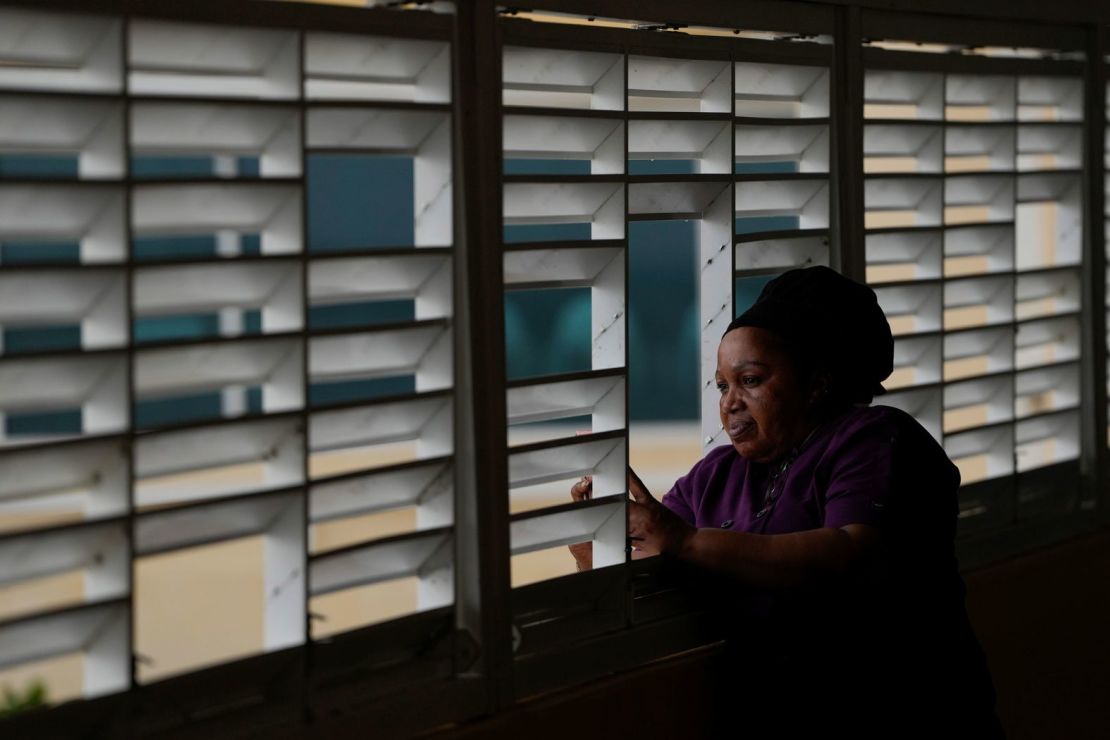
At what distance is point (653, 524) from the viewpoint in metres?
2.06

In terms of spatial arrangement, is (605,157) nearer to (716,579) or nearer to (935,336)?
(716,579)

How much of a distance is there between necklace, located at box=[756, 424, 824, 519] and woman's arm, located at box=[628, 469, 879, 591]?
3.8 inches

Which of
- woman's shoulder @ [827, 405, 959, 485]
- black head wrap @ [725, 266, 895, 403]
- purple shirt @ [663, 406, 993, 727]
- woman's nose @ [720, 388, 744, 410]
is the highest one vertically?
black head wrap @ [725, 266, 895, 403]

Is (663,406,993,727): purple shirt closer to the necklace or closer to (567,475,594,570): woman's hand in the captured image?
the necklace

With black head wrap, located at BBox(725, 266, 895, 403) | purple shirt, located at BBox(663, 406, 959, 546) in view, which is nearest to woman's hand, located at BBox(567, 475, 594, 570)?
purple shirt, located at BBox(663, 406, 959, 546)

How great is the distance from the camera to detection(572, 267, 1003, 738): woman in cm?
199

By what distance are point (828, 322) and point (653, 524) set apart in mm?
402

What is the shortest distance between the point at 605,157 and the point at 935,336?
3.05 ft

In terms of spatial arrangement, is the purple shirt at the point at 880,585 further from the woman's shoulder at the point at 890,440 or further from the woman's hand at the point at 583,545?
A: the woman's hand at the point at 583,545

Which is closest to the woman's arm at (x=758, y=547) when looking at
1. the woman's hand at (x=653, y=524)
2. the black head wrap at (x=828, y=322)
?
the woman's hand at (x=653, y=524)

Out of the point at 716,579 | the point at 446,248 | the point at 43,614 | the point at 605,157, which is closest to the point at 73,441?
the point at 43,614

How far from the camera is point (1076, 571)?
9.71ft

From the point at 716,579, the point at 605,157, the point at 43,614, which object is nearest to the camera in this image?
the point at 43,614

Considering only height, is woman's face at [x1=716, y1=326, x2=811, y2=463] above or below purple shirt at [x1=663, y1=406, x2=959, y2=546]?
above
